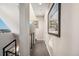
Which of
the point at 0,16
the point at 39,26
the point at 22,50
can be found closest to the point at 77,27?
the point at 22,50

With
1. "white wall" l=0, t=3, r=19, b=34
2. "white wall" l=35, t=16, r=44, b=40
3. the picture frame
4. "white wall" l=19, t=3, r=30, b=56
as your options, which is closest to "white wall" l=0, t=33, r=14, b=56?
"white wall" l=0, t=3, r=19, b=34

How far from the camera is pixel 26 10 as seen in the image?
267 cm

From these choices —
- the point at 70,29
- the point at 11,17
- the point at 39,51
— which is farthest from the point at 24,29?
the point at 39,51

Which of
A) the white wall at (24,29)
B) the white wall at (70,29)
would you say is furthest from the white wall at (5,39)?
the white wall at (70,29)

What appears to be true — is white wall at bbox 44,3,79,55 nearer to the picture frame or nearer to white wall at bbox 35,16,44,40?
the picture frame

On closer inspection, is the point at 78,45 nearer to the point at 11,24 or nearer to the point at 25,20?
the point at 25,20

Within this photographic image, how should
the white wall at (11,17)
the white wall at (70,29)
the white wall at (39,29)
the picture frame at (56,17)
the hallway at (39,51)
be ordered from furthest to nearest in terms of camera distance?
the white wall at (39,29) < the hallway at (39,51) < the white wall at (11,17) < the picture frame at (56,17) < the white wall at (70,29)

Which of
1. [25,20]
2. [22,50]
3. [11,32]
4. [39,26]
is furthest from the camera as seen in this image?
[39,26]

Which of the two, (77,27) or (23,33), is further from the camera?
(23,33)

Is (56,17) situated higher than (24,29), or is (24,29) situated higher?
(56,17)

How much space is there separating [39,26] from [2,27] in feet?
15.8

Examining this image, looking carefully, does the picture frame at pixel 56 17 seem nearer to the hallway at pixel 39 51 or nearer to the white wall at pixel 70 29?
the white wall at pixel 70 29

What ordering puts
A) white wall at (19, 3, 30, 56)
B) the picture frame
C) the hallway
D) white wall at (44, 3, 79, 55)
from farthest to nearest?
the hallway → white wall at (19, 3, 30, 56) → the picture frame → white wall at (44, 3, 79, 55)

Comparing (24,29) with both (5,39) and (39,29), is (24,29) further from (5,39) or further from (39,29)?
(39,29)
